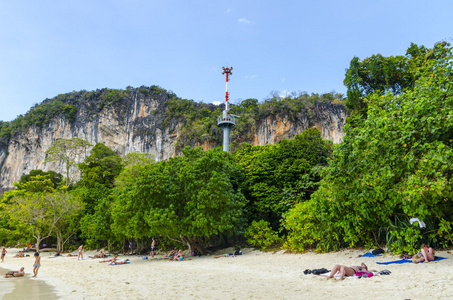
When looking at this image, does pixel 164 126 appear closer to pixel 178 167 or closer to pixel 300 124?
pixel 300 124

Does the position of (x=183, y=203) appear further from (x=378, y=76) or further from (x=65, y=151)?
(x=65, y=151)

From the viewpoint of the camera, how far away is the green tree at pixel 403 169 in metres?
7.60

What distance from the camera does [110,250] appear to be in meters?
22.7

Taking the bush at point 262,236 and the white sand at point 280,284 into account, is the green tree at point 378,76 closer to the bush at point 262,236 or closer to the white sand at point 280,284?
the bush at point 262,236

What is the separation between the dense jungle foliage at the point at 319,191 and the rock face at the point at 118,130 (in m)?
22.3

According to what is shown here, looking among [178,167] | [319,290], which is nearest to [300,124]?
[178,167]

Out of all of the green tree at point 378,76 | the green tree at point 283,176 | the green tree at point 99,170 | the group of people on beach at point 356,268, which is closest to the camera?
the group of people on beach at point 356,268

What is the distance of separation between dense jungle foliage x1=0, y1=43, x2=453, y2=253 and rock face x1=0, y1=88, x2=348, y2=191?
22270mm

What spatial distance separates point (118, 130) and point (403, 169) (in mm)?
55189

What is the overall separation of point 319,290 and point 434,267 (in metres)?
3.22

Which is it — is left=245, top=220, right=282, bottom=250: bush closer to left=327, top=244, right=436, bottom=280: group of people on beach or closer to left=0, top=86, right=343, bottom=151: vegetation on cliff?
left=327, top=244, right=436, bottom=280: group of people on beach

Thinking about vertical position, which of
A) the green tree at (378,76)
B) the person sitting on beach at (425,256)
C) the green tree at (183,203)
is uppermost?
the green tree at (378,76)

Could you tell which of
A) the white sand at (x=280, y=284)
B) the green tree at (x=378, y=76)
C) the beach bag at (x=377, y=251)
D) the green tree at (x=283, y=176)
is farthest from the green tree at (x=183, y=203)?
the green tree at (x=378, y=76)

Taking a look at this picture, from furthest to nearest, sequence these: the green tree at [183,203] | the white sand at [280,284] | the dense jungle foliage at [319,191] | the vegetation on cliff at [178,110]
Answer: the vegetation on cliff at [178,110], the green tree at [183,203], the dense jungle foliage at [319,191], the white sand at [280,284]
